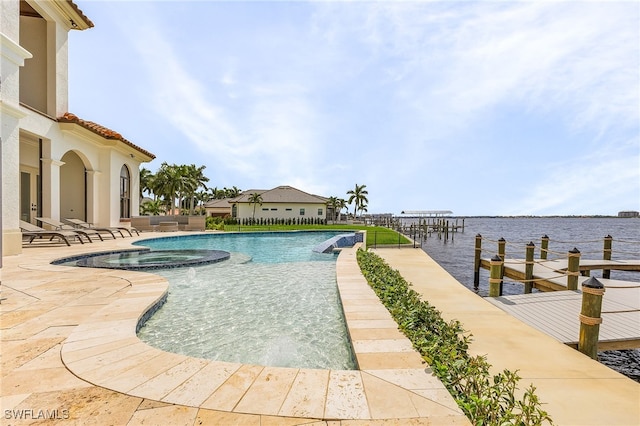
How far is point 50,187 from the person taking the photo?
516 inches

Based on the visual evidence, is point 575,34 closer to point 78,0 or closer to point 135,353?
point 135,353

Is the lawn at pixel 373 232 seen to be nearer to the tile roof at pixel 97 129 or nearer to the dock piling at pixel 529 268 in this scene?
the dock piling at pixel 529 268

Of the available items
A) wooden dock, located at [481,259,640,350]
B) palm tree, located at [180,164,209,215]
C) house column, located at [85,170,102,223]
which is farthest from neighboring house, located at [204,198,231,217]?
wooden dock, located at [481,259,640,350]

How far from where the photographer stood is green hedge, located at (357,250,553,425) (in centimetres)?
227

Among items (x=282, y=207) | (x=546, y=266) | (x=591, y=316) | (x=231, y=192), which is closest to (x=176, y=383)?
(x=591, y=316)

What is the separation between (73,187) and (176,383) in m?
19.8

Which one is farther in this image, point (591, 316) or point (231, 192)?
point (231, 192)

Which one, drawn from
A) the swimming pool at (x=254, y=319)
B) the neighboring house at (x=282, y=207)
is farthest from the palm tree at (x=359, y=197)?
the swimming pool at (x=254, y=319)

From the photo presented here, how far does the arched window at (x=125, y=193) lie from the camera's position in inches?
741

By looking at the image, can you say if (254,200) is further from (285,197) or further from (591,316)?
(591,316)

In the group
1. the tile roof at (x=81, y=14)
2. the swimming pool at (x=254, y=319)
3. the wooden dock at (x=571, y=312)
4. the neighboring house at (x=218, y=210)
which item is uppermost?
the tile roof at (x=81, y=14)

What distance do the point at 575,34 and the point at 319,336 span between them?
1069 centimetres

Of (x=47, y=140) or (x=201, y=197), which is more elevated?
(x=47, y=140)

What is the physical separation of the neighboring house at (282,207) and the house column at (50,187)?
27.4 metres
